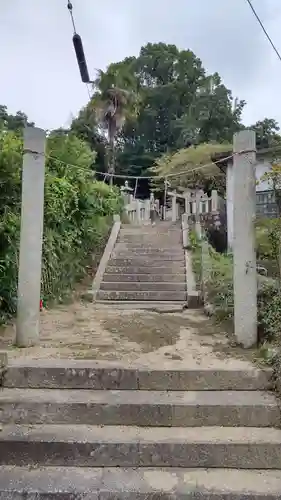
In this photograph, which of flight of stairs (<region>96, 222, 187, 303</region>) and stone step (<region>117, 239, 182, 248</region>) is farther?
stone step (<region>117, 239, 182, 248</region>)

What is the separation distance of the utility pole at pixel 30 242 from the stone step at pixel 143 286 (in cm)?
312

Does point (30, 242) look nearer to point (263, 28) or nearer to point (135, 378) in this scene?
point (135, 378)

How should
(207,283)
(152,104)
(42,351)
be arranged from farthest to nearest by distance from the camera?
1. (152,104)
2. (207,283)
3. (42,351)

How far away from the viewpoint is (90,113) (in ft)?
68.6

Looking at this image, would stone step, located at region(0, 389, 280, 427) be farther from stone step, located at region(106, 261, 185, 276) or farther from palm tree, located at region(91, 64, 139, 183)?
palm tree, located at region(91, 64, 139, 183)

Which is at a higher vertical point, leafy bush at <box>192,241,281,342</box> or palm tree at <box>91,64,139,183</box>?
palm tree at <box>91,64,139,183</box>

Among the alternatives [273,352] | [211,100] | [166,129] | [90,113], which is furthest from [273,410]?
[166,129]

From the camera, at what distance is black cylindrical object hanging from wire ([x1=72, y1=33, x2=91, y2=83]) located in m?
5.13

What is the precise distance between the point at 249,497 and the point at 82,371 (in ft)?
4.94

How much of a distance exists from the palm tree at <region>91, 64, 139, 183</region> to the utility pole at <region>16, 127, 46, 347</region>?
649 inches

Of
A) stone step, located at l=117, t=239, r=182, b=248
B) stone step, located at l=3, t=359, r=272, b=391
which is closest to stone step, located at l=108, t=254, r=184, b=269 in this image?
stone step, located at l=117, t=239, r=182, b=248

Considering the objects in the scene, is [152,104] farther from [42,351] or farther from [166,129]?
[42,351]

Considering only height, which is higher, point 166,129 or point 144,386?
point 166,129

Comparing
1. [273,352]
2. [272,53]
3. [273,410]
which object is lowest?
[273,410]
